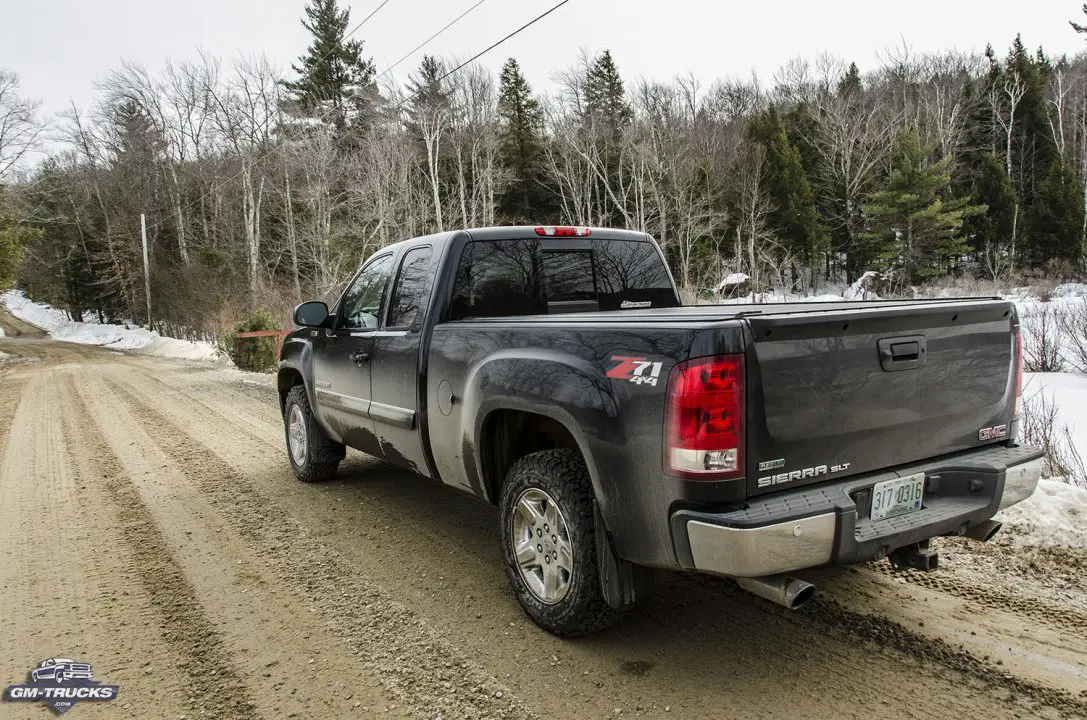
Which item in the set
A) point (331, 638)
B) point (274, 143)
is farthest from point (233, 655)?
point (274, 143)

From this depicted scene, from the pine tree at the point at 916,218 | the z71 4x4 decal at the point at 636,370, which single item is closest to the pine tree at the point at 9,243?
the z71 4x4 decal at the point at 636,370

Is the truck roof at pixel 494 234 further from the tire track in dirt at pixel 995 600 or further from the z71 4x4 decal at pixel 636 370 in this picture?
the tire track in dirt at pixel 995 600

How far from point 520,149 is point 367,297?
45282mm

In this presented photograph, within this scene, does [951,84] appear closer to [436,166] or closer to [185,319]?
[436,166]

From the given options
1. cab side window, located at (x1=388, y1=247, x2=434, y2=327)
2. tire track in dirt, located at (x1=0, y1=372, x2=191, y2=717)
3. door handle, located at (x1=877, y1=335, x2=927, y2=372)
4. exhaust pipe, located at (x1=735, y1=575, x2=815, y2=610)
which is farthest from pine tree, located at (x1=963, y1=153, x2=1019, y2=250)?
tire track in dirt, located at (x1=0, y1=372, x2=191, y2=717)

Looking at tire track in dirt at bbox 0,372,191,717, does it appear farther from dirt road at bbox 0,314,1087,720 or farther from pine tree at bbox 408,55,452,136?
pine tree at bbox 408,55,452,136

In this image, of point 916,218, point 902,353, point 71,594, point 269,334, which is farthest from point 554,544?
point 916,218

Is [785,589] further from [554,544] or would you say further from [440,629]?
[440,629]

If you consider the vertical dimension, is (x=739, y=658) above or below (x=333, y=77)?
below

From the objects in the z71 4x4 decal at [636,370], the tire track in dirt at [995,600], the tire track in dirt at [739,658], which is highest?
the z71 4x4 decal at [636,370]

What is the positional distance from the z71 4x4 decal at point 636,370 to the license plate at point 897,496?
1.00m

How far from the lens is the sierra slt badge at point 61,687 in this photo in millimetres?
2812

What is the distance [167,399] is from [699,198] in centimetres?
3704

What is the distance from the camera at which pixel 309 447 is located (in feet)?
19.6
